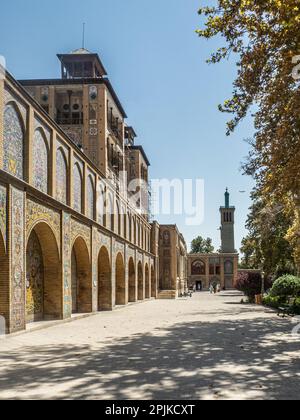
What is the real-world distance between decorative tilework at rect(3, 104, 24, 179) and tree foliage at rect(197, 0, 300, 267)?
5957 millimetres

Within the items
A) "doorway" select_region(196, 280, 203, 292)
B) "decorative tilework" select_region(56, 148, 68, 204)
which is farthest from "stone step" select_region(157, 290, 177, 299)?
"doorway" select_region(196, 280, 203, 292)

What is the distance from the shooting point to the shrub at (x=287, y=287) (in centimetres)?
2728

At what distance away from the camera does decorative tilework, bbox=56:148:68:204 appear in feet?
62.9

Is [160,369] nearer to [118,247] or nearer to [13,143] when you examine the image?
[13,143]

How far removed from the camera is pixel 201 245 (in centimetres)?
13212

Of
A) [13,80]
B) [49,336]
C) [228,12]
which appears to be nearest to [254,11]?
[228,12]

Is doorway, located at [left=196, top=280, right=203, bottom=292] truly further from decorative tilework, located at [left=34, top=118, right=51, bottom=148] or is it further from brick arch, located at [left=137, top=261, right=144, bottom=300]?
decorative tilework, located at [left=34, top=118, right=51, bottom=148]

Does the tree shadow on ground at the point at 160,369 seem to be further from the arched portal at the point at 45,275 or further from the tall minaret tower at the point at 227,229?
the tall minaret tower at the point at 227,229

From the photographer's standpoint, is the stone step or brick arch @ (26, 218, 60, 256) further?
the stone step

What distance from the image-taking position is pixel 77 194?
2212 centimetres

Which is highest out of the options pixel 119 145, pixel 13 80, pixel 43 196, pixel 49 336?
pixel 119 145

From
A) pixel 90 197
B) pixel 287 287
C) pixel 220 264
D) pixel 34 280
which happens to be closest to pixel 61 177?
pixel 34 280

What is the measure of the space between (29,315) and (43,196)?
408cm
